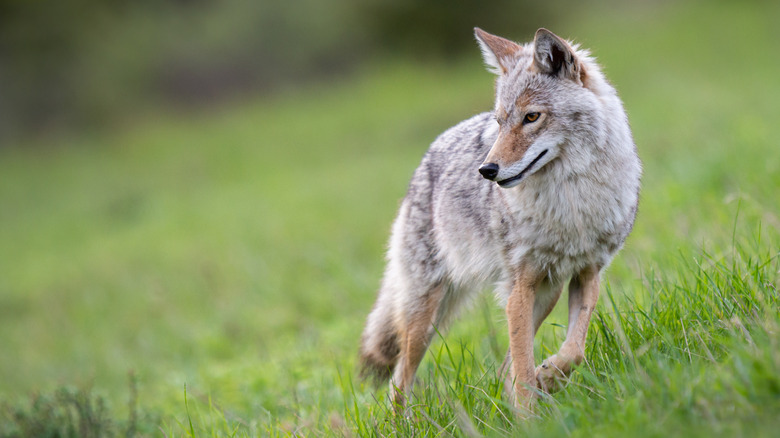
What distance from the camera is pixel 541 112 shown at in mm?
3617

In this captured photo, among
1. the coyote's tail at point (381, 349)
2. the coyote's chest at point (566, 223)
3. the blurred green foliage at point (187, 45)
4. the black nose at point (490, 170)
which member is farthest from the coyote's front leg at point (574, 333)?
the blurred green foliage at point (187, 45)

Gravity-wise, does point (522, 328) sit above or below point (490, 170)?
below

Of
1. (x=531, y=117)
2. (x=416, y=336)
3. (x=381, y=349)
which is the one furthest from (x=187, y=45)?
(x=531, y=117)

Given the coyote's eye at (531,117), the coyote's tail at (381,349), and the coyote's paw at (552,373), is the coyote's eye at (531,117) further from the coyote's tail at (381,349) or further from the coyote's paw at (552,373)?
the coyote's tail at (381,349)

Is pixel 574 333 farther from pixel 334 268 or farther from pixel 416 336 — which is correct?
pixel 334 268

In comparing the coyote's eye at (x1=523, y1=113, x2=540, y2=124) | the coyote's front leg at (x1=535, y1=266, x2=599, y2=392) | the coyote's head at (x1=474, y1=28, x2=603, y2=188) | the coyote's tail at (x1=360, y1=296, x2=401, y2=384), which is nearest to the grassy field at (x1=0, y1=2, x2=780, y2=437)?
the coyote's front leg at (x1=535, y1=266, x2=599, y2=392)

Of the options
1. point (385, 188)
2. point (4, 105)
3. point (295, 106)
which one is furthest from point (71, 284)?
point (4, 105)

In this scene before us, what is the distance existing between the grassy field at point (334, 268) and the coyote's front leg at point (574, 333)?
0.28 feet

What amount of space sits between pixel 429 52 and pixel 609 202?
24.6 metres

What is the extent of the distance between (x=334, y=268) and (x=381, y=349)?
13.8ft

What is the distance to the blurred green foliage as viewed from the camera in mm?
24703

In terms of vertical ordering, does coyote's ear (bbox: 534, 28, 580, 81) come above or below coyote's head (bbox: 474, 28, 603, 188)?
above

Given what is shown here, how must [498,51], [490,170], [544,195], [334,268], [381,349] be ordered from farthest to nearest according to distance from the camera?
1. [334,268]
2. [381,349]
3. [498,51]
4. [544,195]
5. [490,170]

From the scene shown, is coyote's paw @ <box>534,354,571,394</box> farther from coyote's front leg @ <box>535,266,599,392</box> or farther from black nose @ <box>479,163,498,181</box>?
black nose @ <box>479,163,498,181</box>
